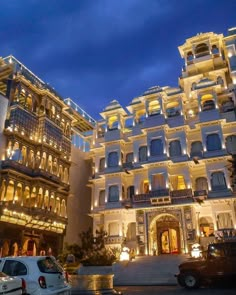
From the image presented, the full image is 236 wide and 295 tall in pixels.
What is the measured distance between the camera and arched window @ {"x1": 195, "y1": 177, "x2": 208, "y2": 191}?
31.8 meters

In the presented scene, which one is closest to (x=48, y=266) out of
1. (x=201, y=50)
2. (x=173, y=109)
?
(x=173, y=109)

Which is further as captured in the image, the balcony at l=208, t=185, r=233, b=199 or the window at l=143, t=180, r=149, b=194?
the window at l=143, t=180, r=149, b=194

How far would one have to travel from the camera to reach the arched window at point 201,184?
3185 cm

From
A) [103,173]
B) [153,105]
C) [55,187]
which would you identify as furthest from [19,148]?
[153,105]

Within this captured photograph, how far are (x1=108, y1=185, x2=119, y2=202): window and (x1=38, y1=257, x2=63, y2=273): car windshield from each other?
24956 mm

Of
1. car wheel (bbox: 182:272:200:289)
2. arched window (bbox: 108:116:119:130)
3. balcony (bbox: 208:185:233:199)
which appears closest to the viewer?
car wheel (bbox: 182:272:200:289)

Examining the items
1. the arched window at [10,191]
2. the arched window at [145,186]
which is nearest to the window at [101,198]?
the arched window at [145,186]

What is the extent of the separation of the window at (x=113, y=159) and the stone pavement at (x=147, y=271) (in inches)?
478

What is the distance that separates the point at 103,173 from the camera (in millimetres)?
35469

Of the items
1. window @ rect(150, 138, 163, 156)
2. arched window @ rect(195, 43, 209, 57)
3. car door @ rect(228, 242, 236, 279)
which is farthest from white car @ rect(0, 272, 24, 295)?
arched window @ rect(195, 43, 209, 57)

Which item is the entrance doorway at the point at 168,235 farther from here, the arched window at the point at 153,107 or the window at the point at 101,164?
the arched window at the point at 153,107

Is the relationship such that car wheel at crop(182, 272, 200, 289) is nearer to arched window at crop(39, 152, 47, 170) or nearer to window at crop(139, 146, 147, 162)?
window at crop(139, 146, 147, 162)

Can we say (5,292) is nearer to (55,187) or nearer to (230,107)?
(55,187)

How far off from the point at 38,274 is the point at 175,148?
26671 millimetres
